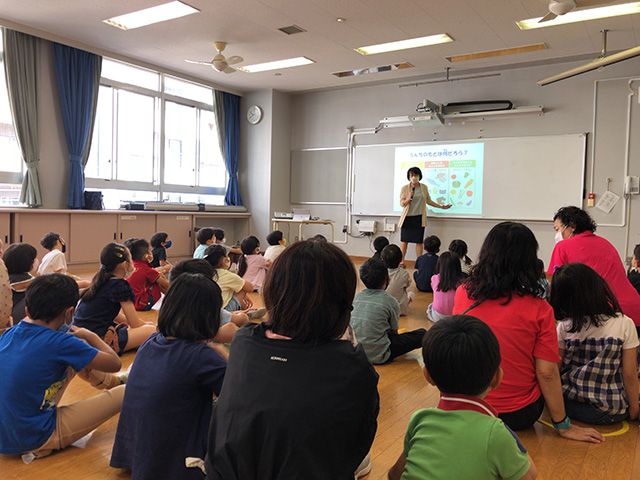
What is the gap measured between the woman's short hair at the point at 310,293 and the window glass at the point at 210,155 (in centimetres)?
814

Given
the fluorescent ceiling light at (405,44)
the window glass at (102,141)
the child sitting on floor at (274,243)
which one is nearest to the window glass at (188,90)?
the window glass at (102,141)

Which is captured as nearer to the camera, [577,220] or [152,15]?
[577,220]

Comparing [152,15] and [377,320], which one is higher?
[152,15]

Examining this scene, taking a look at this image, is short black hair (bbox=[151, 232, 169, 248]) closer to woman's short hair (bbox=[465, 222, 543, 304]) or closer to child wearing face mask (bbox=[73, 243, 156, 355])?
child wearing face mask (bbox=[73, 243, 156, 355])

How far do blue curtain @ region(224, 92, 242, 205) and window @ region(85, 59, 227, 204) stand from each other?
0.20m

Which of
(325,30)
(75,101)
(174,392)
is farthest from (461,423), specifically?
(75,101)

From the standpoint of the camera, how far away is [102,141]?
23.9 feet

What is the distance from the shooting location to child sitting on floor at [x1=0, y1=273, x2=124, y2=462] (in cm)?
163

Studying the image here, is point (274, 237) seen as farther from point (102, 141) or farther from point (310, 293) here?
point (310, 293)

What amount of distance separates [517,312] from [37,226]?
6086 millimetres

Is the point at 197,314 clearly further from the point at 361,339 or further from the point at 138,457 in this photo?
the point at 361,339

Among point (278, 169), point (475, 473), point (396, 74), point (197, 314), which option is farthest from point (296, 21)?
point (475, 473)

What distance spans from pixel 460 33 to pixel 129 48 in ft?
14.6

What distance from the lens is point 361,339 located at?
2936 mm
